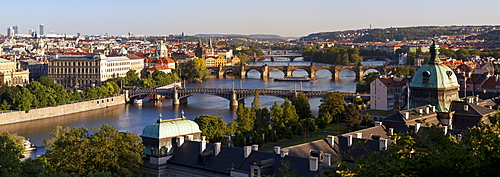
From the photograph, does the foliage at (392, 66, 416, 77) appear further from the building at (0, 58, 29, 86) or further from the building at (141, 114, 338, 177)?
the building at (141, 114, 338, 177)

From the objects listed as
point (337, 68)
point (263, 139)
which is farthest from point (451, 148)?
point (337, 68)

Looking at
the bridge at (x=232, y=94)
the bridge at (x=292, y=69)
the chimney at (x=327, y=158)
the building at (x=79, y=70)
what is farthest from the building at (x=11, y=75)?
the chimney at (x=327, y=158)

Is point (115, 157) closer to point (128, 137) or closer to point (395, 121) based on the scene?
point (128, 137)

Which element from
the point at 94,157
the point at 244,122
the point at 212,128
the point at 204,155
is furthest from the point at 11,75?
the point at 204,155

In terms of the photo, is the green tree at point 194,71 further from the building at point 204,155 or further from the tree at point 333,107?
the building at point 204,155

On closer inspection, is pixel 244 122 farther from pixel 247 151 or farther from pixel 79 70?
pixel 79 70

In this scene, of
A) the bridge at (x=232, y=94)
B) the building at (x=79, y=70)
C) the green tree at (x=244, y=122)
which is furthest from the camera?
the building at (x=79, y=70)
